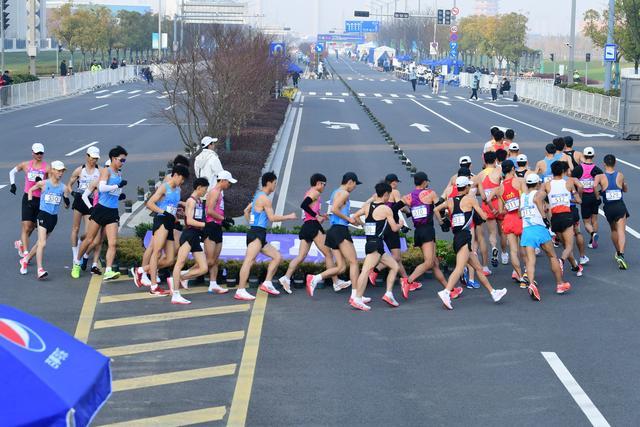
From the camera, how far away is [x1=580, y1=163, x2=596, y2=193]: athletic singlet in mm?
17703

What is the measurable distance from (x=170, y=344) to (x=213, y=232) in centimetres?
265

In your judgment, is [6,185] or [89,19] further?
[89,19]

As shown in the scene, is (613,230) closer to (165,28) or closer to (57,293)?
(57,293)

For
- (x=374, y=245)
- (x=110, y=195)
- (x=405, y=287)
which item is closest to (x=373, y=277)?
(x=405, y=287)

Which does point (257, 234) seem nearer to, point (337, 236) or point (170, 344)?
point (337, 236)

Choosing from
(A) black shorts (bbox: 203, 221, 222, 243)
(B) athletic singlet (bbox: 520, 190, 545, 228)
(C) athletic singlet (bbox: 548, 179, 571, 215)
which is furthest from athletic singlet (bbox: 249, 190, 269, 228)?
(C) athletic singlet (bbox: 548, 179, 571, 215)

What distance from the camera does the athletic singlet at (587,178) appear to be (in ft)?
58.1

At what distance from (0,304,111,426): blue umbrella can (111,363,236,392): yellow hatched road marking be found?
3714 millimetres

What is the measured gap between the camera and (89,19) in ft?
306

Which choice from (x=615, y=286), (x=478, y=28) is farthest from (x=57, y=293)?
(x=478, y=28)

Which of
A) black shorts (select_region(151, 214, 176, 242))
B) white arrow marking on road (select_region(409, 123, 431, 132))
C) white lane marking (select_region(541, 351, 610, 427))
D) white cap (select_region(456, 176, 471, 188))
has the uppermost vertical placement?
white cap (select_region(456, 176, 471, 188))

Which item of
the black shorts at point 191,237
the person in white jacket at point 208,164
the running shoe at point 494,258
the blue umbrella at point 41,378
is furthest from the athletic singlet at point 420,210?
the blue umbrella at point 41,378

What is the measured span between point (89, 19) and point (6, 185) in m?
70.0

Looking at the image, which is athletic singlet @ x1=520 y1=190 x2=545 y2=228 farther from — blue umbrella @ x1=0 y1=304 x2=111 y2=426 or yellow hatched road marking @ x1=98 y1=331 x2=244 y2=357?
blue umbrella @ x1=0 y1=304 x2=111 y2=426
